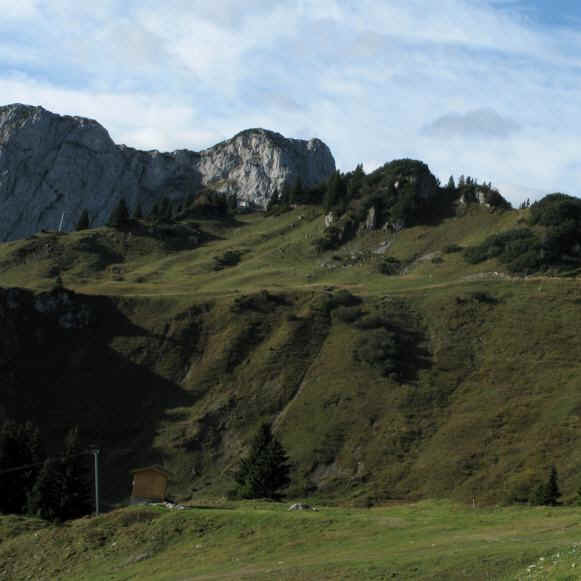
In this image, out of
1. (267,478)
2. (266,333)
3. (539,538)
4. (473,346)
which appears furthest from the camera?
(266,333)

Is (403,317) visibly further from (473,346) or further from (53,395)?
(53,395)

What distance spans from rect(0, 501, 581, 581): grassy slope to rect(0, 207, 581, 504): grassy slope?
34731mm

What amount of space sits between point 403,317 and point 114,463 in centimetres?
3955

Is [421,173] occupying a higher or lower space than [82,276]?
higher

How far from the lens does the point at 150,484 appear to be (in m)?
63.3

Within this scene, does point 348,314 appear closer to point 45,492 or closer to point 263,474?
point 263,474

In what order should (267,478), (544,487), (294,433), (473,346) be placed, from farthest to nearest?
(473,346), (294,433), (267,478), (544,487)

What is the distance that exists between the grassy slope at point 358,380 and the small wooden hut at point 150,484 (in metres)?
26.0

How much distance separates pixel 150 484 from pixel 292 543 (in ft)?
71.1

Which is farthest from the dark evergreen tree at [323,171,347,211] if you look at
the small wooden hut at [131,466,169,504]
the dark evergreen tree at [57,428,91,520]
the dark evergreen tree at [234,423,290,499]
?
the dark evergreen tree at [57,428,91,520]

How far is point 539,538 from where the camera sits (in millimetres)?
37906

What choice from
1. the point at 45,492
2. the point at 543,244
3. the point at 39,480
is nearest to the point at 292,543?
the point at 45,492

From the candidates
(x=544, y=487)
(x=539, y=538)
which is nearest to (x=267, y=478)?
(x=544, y=487)

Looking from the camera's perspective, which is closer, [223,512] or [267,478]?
[223,512]
